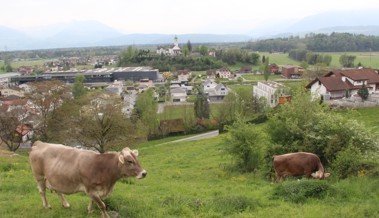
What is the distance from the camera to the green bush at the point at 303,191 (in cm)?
1152

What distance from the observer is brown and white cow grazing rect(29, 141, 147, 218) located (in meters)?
8.97

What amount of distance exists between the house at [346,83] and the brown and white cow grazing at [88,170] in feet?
181

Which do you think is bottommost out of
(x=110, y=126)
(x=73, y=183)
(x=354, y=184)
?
(x=110, y=126)

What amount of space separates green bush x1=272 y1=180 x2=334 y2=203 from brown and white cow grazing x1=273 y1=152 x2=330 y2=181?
2.74 meters

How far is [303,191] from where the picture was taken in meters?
11.6

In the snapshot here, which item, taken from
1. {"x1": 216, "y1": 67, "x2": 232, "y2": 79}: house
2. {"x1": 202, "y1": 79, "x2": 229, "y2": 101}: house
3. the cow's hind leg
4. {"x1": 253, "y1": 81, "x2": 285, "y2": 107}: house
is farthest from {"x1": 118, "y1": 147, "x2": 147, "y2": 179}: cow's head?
{"x1": 216, "y1": 67, "x2": 232, "y2": 79}: house

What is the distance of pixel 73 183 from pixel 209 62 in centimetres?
16200

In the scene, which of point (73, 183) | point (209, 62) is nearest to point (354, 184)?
point (73, 183)

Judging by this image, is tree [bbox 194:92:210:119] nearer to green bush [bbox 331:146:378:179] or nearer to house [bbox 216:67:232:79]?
green bush [bbox 331:146:378:179]

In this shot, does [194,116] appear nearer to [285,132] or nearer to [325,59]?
[285,132]

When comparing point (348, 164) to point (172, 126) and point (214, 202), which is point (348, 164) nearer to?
point (214, 202)

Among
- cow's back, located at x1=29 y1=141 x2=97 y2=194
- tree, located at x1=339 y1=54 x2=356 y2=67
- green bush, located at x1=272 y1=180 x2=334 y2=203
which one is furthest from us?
tree, located at x1=339 y1=54 x2=356 y2=67

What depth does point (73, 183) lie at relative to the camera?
9.38 metres

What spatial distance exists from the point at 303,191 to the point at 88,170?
668 cm
